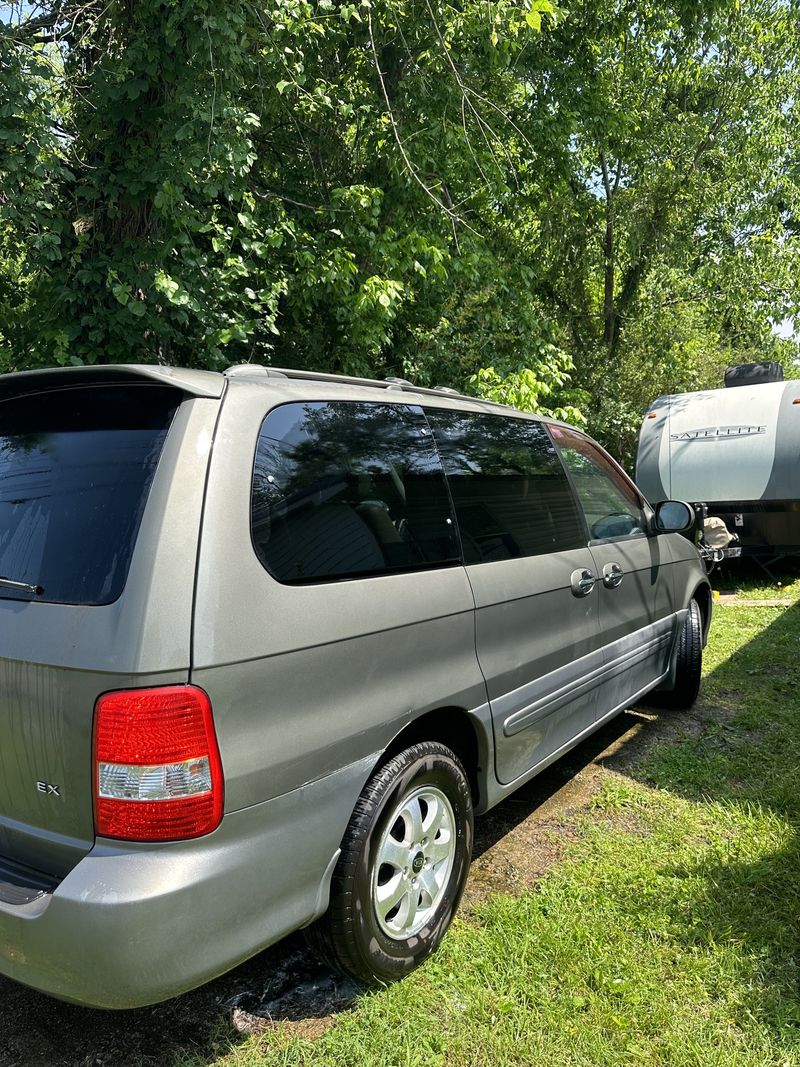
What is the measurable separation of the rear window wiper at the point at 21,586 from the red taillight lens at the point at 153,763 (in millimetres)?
384

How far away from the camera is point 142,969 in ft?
5.48

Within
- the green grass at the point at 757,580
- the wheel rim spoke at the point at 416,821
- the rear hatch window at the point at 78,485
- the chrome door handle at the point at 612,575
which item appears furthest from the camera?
the green grass at the point at 757,580

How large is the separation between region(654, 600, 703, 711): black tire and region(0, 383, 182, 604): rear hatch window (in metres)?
3.84

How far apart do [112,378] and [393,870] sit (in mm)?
1736

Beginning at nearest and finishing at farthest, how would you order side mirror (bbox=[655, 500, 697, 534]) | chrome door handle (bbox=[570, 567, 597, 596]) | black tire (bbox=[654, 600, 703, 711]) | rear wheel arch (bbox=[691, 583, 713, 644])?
chrome door handle (bbox=[570, 567, 597, 596]) → side mirror (bbox=[655, 500, 697, 534]) → black tire (bbox=[654, 600, 703, 711]) → rear wheel arch (bbox=[691, 583, 713, 644])

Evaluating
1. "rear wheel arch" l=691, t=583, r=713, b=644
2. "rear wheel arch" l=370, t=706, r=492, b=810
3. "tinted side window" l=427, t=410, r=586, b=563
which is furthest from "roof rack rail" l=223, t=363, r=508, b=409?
"rear wheel arch" l=691, t=583, r=713, b=644

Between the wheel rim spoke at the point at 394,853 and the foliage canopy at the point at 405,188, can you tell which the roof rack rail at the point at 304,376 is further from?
the foliage canopy at the point at 405,188

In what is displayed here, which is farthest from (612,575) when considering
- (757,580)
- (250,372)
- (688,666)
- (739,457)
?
(757,580)

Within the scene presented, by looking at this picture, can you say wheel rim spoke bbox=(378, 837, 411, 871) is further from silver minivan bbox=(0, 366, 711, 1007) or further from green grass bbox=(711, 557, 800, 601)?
green grass bbox=(711, 557, 800, 601)

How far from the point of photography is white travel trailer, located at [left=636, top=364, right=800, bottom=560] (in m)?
8.99

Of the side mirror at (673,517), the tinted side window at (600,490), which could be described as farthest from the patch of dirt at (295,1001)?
the side mirror at (673,517)

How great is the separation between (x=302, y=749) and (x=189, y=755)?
0.33 m

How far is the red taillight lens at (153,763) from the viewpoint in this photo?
168cm

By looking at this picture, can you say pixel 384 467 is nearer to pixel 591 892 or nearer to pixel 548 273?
pixel 591 892
